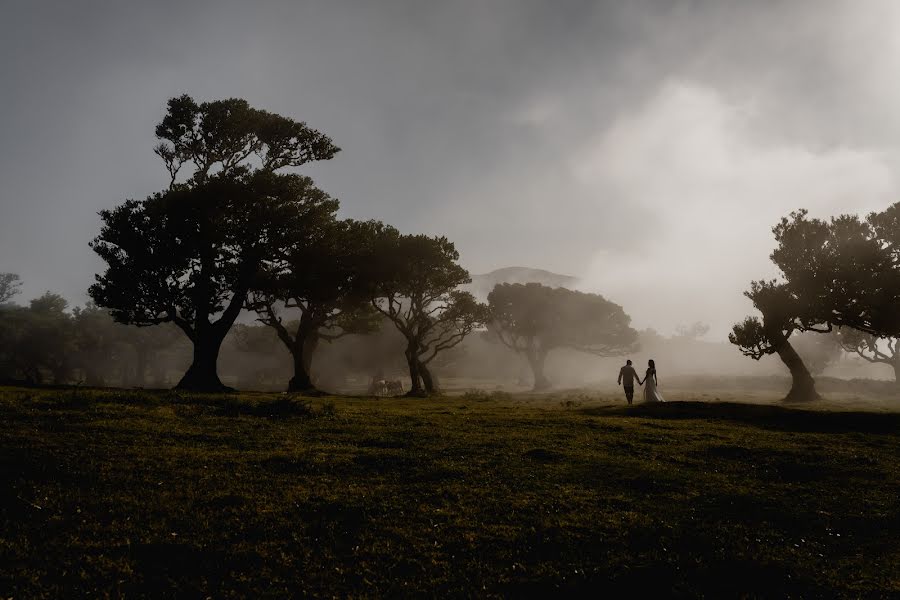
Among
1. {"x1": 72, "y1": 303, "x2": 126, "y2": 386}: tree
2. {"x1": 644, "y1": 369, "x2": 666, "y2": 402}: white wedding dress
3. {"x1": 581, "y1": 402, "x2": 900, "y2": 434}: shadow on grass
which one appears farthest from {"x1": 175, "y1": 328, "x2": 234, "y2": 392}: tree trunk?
{"x1": 72, "y1": 303, "x2": 126, "y2": 386}: tree

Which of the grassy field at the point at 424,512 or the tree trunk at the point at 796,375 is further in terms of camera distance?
the tree trunk at the point at 796,375

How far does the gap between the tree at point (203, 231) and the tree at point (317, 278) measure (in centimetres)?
190

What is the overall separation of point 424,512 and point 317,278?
3438 cm

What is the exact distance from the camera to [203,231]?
120 ft

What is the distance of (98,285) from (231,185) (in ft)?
40.6

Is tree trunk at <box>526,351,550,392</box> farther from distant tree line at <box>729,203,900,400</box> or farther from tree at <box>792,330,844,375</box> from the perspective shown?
tree at <box>792,330,844,375</box>

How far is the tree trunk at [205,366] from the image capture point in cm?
3578

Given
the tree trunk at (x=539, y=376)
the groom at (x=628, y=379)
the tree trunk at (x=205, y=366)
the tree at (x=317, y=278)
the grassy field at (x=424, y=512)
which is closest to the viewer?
the grassy field at (x=424, y=512)

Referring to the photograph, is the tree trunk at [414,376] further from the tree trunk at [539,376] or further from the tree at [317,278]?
the tree trunk at [539,376]

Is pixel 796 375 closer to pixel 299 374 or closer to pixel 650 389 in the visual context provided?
pixel 650 389

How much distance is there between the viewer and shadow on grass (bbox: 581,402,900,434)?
2081cm

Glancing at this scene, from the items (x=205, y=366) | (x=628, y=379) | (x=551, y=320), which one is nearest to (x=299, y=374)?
(x=205, y=366)

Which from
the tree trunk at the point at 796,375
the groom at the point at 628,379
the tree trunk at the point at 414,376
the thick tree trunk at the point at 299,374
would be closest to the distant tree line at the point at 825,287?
the tree trunk at the point at 796,375

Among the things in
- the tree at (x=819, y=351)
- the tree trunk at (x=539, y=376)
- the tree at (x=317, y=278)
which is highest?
the tree at (x=317, y=278)
